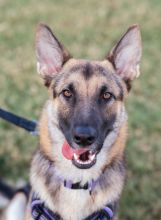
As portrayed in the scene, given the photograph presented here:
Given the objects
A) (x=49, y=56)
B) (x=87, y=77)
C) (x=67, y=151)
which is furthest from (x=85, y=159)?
(x=49, y=56)

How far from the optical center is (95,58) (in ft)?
24.5

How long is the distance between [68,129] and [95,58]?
150 inches

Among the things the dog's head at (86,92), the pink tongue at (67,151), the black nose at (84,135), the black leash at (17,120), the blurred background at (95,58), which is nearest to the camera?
the black nose at (84,135)

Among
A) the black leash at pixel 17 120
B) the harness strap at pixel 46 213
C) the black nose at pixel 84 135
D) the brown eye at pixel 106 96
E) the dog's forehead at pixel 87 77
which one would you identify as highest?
the dog's forehead at pixel 87 77

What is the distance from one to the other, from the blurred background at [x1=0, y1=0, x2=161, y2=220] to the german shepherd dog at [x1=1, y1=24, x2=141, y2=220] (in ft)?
4.33

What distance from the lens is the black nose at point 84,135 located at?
140 inches

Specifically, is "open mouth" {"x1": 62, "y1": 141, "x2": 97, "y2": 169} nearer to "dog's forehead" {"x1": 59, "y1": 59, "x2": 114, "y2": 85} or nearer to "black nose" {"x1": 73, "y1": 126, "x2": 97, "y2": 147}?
"black nose" {"x1": 73, "y1": 126, "x2": 97, "y2": 147}

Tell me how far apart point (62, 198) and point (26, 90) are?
2901 mm

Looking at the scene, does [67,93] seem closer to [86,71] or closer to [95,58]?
[86,71]

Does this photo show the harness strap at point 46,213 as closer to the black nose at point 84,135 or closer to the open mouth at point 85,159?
the open mouth at point 85,159

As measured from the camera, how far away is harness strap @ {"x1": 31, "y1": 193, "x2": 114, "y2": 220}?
12.9 feet

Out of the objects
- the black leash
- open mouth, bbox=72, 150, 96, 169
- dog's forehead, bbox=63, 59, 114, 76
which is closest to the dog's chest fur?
open mouth, bbox=72, 150, 96, 169

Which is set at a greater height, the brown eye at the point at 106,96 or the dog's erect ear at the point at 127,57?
the dog's erect ear at the point at 127,57

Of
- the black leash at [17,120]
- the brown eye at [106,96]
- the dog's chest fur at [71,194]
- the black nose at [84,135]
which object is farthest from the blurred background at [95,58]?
the black nose at [84,135]
